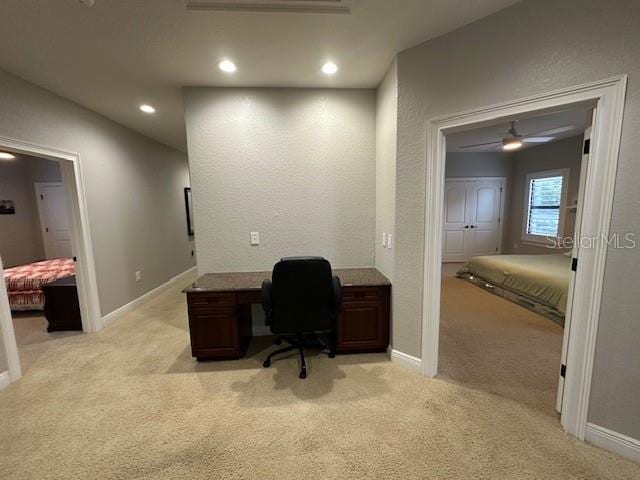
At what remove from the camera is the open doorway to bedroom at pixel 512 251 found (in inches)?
93.7

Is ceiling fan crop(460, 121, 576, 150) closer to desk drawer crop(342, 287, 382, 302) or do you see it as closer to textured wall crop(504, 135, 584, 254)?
textured wall crop(504, 135, 584, 254)

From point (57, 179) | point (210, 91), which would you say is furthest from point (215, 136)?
point (57, 179)

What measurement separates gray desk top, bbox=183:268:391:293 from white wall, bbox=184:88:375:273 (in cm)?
17

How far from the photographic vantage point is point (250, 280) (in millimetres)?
2672

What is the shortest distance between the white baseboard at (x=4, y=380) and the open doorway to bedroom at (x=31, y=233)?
138 cm

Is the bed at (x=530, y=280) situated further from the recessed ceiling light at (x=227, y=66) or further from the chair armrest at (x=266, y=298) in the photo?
the recessed ceiling light at (x=227, y=66)

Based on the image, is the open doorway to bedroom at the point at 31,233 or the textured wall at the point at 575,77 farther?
the open doorway to bedroom at the point at 31,233

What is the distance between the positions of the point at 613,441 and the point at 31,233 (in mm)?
8515

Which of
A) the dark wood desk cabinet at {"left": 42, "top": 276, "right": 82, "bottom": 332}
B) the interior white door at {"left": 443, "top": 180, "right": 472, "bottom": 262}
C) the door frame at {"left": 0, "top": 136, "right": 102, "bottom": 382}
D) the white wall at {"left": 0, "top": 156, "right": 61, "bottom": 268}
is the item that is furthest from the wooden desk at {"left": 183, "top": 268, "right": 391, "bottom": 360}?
the white wall at {"left": 0, "top": 156, "right": 61, "bottom": 268}

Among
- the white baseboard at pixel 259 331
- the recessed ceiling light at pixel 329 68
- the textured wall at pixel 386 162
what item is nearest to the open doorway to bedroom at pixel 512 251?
the textured wall at pixel 386 162

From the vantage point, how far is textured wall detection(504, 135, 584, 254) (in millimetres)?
5062

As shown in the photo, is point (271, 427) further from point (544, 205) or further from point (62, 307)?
point (544, 205)

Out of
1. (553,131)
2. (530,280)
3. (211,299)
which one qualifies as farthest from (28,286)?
(553,131)

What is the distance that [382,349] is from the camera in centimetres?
264
